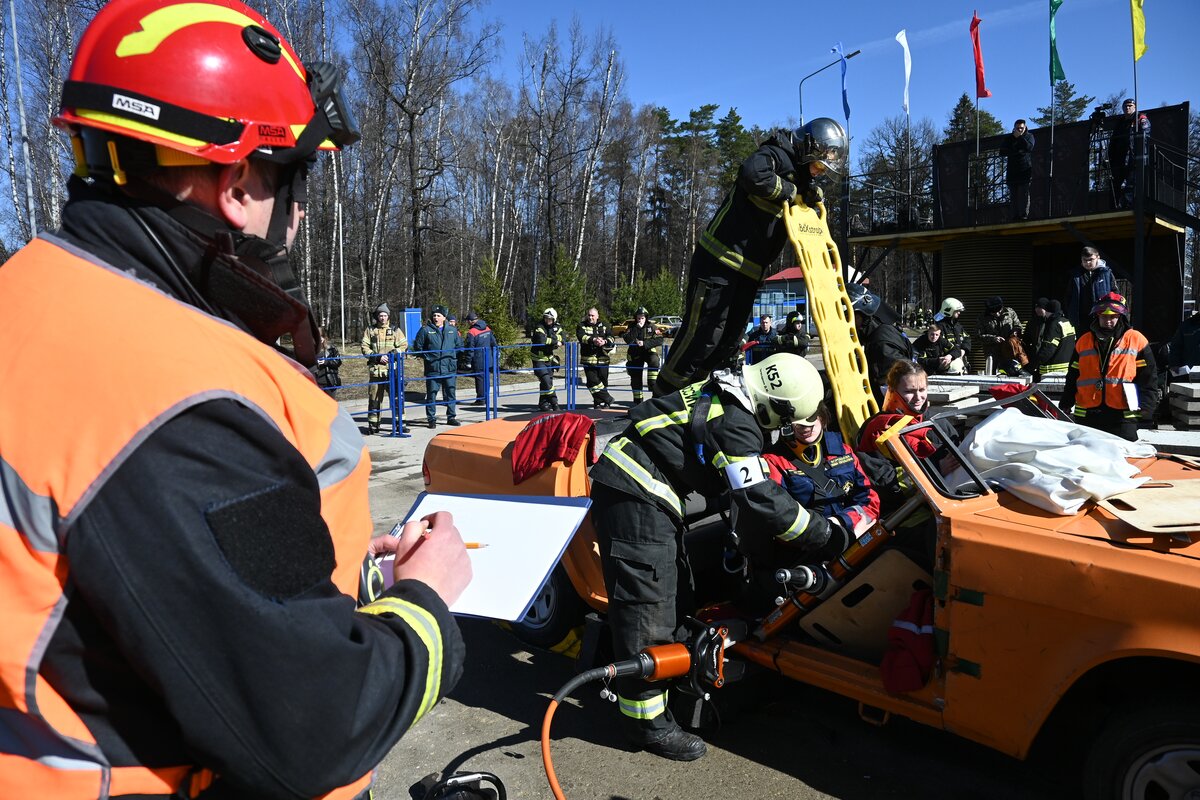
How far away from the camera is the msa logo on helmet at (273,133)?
1.12 metres

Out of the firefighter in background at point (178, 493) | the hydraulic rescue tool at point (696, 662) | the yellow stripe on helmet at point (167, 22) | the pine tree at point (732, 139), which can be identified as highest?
the pine tree at point (732, 139)

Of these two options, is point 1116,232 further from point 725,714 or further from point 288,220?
point 288,220

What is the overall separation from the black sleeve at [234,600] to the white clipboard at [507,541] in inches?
21.2

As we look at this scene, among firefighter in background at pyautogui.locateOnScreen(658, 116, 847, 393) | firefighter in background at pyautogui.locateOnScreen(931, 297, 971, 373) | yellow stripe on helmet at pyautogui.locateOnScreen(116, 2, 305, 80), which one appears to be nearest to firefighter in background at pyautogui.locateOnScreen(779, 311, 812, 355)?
firefighter in background at pyautogui.locateOnScreen(931, 297, 971, 373)

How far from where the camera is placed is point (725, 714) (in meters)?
3.69

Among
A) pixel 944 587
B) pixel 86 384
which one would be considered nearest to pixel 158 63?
pixel 86 384

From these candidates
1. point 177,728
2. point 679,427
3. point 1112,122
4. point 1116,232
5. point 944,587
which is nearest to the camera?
point 177,728

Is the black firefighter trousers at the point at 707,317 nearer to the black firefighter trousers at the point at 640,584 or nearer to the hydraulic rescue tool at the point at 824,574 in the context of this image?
the black firefighter trousers at the point at 640,584

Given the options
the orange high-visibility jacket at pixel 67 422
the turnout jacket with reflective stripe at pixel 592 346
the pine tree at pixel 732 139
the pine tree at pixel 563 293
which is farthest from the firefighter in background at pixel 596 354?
the pine tree at pixel 732 139

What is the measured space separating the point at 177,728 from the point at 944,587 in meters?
2.58

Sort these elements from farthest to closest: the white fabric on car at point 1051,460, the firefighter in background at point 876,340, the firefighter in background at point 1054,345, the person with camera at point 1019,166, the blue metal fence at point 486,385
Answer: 1. the person with camera at point 1019,166
2. the blue metal fence at point 486,385
3. the firefighter in background at point 1054,345
4. the firefighter in background at point 876,340
5. the white fabric on car at point 1051,460

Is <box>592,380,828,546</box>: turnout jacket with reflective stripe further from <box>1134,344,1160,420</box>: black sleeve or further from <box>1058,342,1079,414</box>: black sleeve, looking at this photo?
<box>1058,342,1079,414</box>: black sleeve

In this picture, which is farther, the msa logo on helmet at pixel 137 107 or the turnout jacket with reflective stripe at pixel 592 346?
the turnout jacket with reflective stripe at pixel 592 346

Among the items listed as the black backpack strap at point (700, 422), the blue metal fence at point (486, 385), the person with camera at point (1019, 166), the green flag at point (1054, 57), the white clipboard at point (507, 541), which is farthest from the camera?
the green flag at point (1054, 57)
